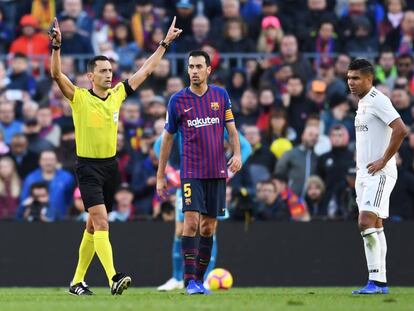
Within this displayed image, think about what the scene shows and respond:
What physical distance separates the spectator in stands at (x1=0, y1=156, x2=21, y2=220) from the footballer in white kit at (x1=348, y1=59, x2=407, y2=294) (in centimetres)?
719

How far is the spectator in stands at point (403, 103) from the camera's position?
1969 cm

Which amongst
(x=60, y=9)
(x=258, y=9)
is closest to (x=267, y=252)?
(x=258, y=9)

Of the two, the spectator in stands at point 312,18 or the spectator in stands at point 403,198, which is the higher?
the spectator in stands at point 312,18

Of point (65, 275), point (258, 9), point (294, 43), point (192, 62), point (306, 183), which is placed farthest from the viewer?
point (258, 9)

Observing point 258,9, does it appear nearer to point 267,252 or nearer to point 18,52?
point 18,52

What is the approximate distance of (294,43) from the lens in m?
20.9

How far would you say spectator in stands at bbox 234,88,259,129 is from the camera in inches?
793

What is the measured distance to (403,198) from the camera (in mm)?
18141

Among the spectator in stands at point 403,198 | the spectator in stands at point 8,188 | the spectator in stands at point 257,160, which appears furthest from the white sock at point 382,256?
the spectator in stands at point 8,188

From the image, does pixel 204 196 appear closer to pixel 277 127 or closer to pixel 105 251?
pixel 105 251

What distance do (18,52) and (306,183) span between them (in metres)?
5.99

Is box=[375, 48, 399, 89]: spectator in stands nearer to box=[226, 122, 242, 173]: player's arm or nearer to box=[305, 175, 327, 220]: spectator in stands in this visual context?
box=[305, 175, 327, 220]: spectator in stands

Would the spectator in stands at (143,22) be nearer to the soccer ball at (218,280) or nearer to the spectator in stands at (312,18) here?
the spectator in stands at (312,18)

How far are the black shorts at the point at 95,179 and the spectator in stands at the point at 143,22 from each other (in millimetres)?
9105
